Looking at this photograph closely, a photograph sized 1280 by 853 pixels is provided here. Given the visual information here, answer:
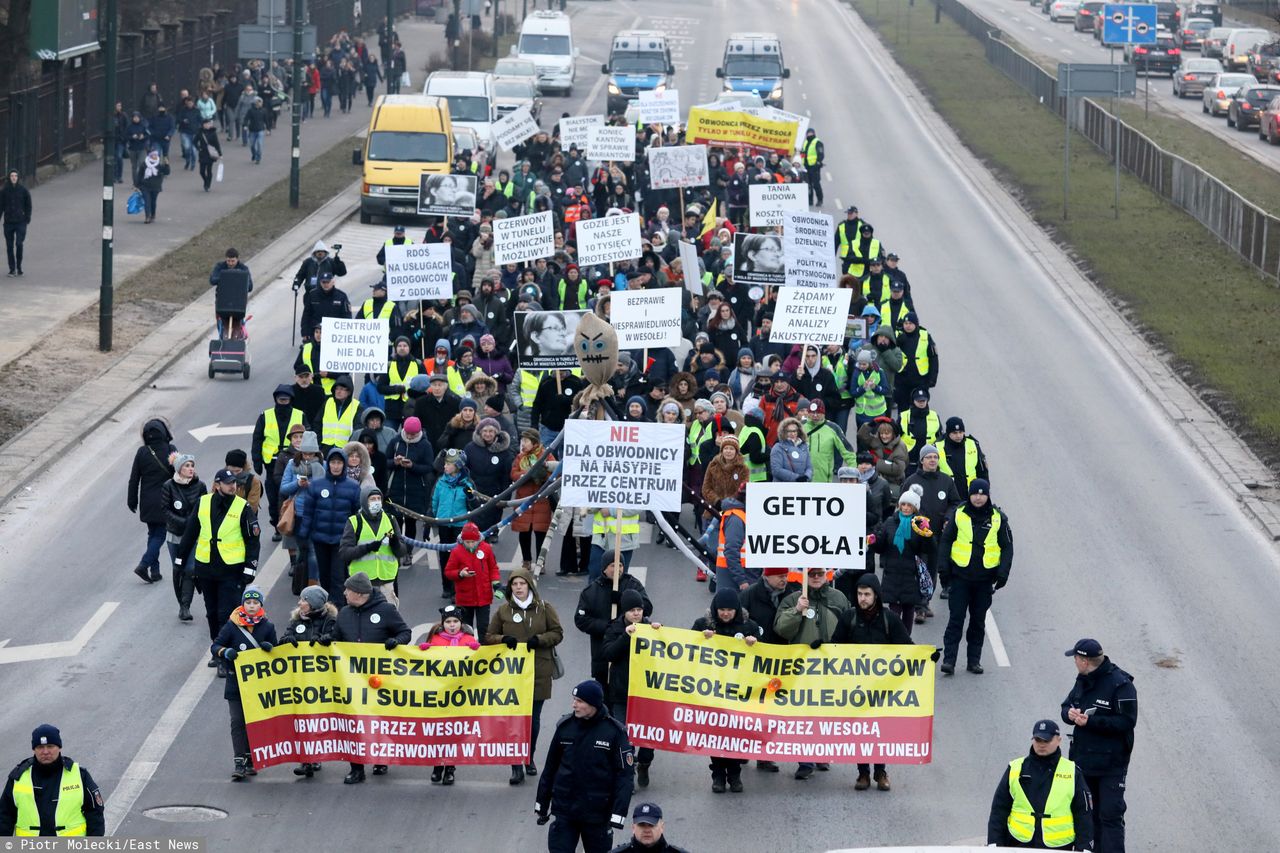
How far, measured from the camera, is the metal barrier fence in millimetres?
36062

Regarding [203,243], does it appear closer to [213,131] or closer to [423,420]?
[213,131]

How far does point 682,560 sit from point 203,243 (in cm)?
1909

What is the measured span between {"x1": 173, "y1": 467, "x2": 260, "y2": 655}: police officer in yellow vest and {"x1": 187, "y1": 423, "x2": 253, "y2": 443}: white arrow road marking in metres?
7.58

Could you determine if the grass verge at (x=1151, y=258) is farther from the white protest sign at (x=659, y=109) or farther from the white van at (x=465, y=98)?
the white van at (x=465, y=98)

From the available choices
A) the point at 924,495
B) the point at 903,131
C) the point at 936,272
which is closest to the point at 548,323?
the point at 924,495

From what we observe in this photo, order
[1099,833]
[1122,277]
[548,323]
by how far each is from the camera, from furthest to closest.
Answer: [1122,277] → [548,323] → [1099,833]

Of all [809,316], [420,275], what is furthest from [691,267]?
[809,316]

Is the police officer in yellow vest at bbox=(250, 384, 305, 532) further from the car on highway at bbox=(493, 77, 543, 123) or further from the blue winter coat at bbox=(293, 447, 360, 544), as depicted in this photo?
the car on highway at bbox=(493, 77, 543, 123)

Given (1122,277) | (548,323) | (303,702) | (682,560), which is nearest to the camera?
(303,702)

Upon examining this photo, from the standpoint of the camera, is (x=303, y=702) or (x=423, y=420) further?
(x=423, y=420)

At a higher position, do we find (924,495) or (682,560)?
(924,495)

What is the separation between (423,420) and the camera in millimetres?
21078

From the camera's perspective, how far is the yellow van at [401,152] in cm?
4038

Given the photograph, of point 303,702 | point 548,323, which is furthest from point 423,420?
point 303,702
